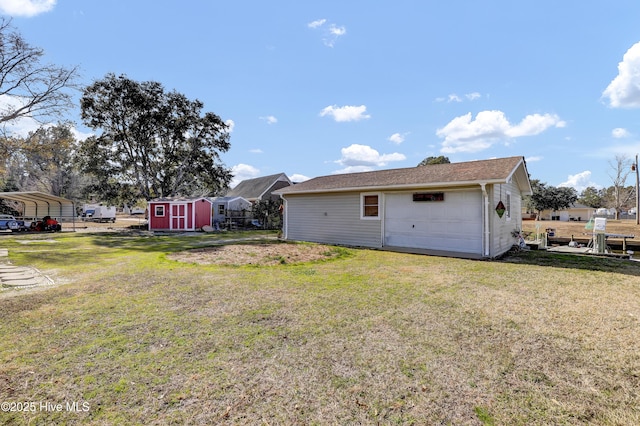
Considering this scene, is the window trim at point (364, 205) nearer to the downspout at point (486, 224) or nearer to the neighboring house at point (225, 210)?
the downspout at point (486, 224)

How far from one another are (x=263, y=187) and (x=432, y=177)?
76.1ft

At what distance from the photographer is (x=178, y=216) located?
21391 millimetres

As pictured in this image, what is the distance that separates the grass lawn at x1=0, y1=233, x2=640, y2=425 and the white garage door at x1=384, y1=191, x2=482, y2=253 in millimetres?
3966


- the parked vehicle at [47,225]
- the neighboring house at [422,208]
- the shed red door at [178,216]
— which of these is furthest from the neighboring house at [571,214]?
the parked vehicle at [47,225]

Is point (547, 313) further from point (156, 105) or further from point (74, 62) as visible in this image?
point (156, 105)

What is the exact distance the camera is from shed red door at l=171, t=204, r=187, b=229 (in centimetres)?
2120

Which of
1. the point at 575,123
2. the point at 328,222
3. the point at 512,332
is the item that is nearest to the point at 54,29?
Result: the point at 328,222

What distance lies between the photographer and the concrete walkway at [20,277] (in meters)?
5.61

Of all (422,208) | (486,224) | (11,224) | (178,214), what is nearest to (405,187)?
(422,208)

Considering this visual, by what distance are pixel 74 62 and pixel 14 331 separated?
63.2 ft

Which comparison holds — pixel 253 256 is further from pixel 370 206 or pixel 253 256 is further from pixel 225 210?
pixel 225 210

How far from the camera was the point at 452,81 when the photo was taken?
45.5 feet

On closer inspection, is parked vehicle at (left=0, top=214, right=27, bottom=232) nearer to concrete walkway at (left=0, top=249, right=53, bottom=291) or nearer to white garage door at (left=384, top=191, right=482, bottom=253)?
concrete walkway at (left=0, top=249, right=53, bottom=291)

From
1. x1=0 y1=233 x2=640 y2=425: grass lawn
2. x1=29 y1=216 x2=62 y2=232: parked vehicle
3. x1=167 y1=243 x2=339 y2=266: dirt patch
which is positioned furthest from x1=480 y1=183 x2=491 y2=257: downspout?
x1=29 y1=216 x2=62 y2=232: parked vehicle
